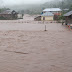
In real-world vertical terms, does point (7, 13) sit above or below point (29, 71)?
above

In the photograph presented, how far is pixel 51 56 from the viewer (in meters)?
6.96

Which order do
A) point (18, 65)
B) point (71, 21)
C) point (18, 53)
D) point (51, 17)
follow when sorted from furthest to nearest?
point (51, 17) → point (71, 21) → point (18, 53) → point (18, 65)

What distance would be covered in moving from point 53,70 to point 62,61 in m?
1.06

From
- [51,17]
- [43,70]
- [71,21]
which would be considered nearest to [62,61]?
[43,70]

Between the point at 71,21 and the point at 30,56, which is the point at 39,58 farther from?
the point at 71,21

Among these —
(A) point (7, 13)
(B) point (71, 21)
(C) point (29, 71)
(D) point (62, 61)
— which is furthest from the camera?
→ (A) point (7, 13)

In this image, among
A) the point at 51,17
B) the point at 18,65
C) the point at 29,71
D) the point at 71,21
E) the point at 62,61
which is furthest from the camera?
the point at 51,17

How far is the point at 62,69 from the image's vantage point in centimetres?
545

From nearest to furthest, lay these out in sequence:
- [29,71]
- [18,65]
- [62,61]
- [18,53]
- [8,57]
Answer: [29,71], [18,65], [62,61], [8,57], [18,53]

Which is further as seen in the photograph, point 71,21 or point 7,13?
point 7,13

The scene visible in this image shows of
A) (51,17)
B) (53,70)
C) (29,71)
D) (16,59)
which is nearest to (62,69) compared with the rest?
(53,70)

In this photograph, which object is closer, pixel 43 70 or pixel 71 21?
pixel 43 70

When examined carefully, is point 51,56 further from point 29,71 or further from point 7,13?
point 7,13

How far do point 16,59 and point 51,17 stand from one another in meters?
32.1
